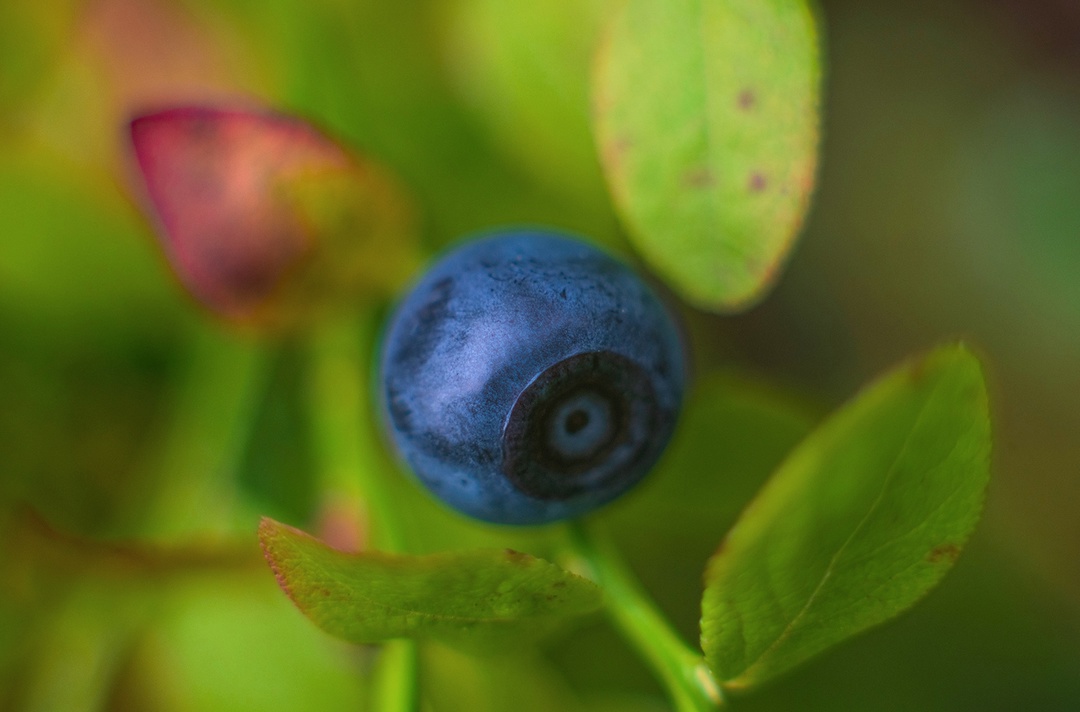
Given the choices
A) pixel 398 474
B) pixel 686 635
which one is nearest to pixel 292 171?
pixel 398 474

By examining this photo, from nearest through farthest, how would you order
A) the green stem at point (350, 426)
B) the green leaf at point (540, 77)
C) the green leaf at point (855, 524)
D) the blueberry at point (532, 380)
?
the green leaf at point (855, 524)
the blueberry at point (532, 380)
the green stem at point (350, 426)
the green leaf at point (540, 77)

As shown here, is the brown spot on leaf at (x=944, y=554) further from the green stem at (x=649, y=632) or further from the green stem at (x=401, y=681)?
the green stem at (x=401, y=681)

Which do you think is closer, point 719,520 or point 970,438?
point 970,438

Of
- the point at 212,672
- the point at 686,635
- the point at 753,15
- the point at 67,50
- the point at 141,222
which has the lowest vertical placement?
the point at 686,635

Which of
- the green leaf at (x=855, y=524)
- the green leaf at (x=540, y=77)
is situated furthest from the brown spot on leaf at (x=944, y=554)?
the green leaf at (x=540, y=77)

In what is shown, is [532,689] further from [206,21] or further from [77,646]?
[206,21]

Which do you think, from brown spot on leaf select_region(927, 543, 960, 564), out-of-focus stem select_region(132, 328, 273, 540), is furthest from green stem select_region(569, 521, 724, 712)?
out-of-focus stem select_region(132, 328, 273, 540)

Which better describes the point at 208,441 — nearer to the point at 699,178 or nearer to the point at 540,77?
the point at 540,77

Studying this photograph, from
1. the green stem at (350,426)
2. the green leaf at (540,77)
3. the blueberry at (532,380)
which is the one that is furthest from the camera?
the green leaf at (540,77)
